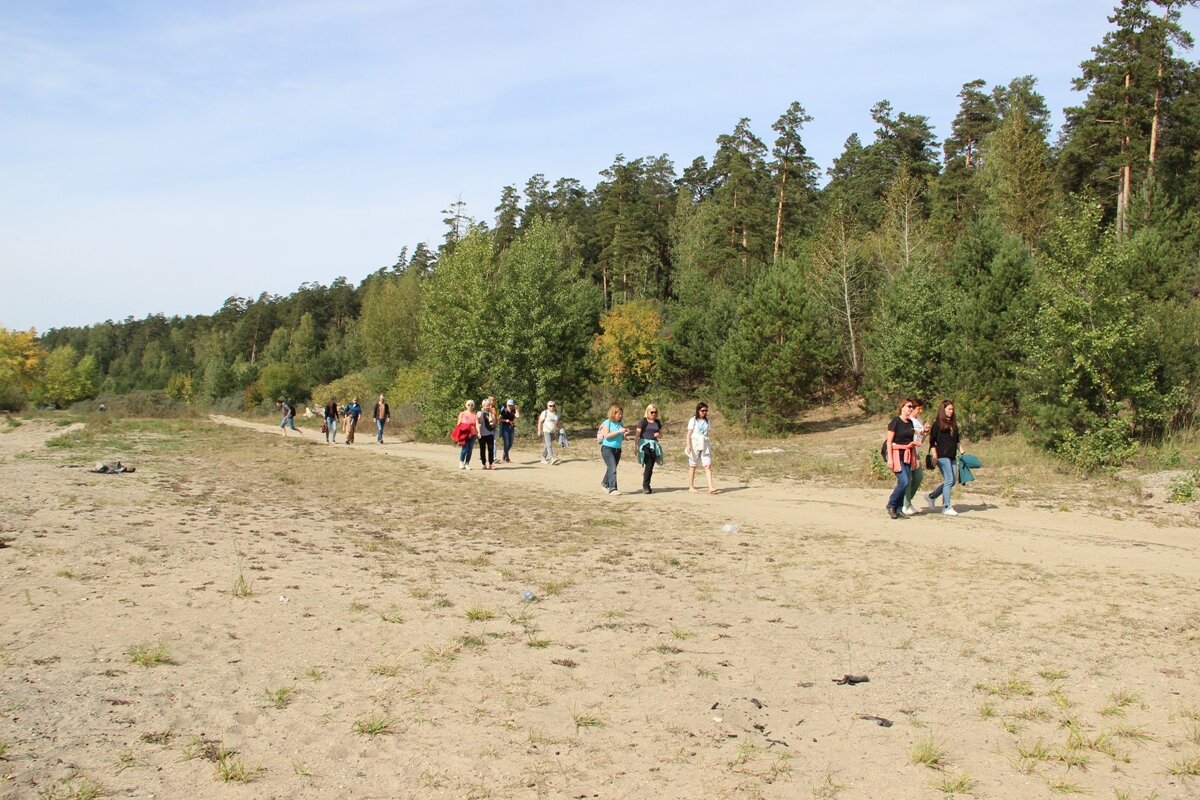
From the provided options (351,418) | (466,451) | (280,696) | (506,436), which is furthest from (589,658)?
(351,418)

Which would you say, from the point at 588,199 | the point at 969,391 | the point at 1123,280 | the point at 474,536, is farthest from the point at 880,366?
the point at 588,199

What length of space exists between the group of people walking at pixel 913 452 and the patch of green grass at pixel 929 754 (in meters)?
8.27

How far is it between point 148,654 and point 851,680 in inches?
209

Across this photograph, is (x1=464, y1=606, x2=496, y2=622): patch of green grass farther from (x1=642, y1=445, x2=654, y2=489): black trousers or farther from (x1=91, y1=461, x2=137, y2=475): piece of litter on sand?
(x1=91, y1=461, x2=137, y2=475): piece of litter on sand

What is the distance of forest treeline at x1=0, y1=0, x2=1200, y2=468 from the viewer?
20.2m

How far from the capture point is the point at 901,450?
13461 millimetres

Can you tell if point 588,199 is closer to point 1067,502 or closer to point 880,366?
point 880,366

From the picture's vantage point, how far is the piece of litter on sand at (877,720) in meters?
5.72

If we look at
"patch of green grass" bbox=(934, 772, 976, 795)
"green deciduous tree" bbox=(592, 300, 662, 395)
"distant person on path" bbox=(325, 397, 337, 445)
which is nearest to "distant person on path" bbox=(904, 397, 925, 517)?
"patch of green grass" bbox=(934, 772, 976, 795)

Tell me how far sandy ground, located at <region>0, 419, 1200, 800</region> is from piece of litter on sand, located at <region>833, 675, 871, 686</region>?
0.23 ft

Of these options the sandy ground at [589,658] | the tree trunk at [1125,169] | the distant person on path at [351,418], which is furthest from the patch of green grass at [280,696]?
the tree trunk at [1125,169]

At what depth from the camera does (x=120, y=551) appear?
984 centimetres

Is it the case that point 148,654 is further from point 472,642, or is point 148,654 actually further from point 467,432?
point 467,432

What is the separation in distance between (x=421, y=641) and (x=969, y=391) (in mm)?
24426
